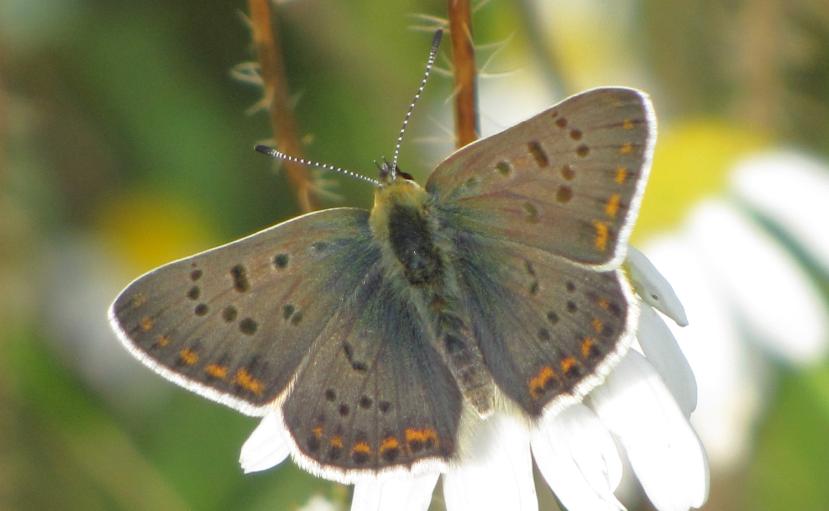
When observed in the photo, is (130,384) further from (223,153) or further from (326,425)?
(326,425)

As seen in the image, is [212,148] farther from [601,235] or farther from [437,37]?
[601,235]

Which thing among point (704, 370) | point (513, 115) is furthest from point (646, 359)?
point (513, 115)

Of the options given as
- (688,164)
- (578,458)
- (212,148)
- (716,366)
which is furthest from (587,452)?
(212,148)

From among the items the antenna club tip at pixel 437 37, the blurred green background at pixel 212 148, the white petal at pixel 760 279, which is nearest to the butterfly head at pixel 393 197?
the antenna club tip at pixel 437 37

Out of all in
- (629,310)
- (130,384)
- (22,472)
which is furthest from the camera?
(130,384)

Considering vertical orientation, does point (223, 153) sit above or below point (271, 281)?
below

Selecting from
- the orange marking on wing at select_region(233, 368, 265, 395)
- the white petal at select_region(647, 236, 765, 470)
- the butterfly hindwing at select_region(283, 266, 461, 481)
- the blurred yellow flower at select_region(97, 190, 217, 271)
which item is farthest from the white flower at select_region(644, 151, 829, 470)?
the blurred yellow flower at select_region(97, 190, 217, 271)

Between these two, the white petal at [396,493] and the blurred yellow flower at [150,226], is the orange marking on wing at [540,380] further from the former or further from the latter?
the blurred yellow flower at [150,226]
